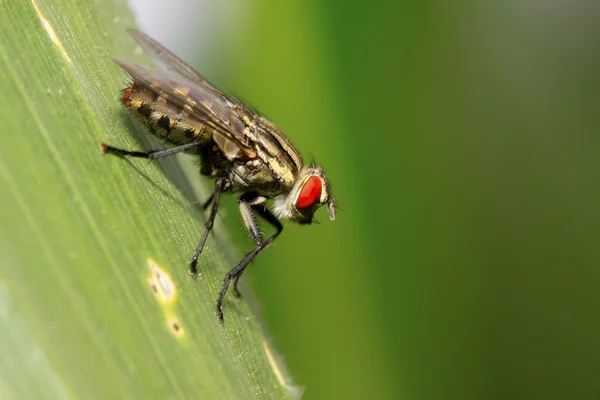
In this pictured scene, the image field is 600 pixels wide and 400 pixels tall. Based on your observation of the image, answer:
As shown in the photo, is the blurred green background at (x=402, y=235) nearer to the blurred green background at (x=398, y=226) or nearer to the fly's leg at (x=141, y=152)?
the blurred green background at (x=398, y=226)

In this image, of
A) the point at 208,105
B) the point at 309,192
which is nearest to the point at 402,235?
the point at 309,192

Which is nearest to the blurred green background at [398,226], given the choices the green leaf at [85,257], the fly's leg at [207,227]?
the fly's leg at [207,227]

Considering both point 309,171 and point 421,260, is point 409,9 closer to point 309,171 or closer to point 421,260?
point 309,171

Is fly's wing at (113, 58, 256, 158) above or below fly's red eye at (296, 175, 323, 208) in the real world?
above

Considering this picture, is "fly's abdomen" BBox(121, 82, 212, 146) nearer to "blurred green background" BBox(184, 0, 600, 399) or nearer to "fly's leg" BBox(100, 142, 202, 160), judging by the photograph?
"fly's leg" BBox(100, 142, 202, 160)

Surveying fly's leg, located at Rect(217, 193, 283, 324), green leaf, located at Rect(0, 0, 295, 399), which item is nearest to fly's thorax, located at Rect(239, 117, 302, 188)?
fly's leg, located at Rect(217, 193, 283, 324)

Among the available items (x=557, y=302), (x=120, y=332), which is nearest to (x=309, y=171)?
(x=557, y=302)
